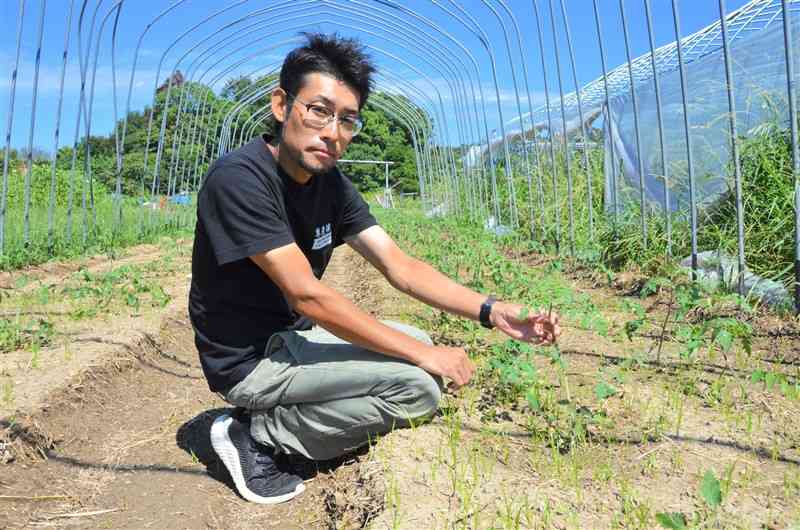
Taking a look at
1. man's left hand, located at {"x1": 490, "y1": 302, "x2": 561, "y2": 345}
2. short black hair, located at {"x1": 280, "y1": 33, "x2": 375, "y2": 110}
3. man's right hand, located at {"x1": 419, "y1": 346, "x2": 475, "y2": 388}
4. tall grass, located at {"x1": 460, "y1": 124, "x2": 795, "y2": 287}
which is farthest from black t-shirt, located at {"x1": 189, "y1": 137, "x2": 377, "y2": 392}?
tall grass, located at {"x1": 460, "y1": 124, "x2": 795, "y2": 287}

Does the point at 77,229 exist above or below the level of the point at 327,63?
below

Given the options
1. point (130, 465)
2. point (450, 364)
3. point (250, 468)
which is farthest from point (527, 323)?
point (130, 465)

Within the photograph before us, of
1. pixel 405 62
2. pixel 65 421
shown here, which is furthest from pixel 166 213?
pixel 65 421

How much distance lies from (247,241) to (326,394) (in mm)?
570

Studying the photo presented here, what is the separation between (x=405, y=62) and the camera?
1273 cm

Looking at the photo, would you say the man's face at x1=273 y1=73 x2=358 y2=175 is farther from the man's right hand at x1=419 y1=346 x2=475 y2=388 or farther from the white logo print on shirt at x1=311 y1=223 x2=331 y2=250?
the man's right hand at x1=419 y1=346 x2=475 y2=388

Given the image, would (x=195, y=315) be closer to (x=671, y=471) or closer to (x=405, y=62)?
(x=671, y=471)

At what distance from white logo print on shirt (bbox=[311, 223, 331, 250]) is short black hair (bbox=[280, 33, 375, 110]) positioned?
1.59 feet

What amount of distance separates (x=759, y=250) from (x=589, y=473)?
9.91ft

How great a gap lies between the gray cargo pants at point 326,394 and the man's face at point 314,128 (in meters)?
0.60

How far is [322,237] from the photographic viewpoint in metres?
2.57

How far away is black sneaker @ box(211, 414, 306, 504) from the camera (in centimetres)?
241

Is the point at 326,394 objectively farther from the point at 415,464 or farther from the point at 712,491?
the point at 712,491

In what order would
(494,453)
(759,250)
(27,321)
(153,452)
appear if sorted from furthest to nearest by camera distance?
(759,250), (27,321), (153,452), (494,453)
